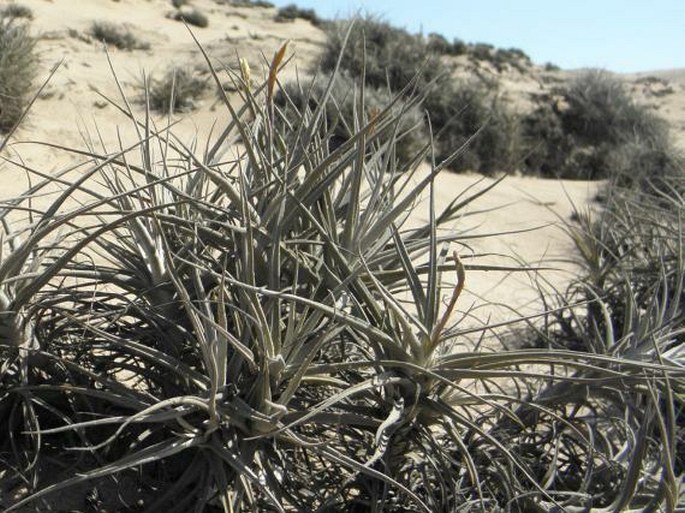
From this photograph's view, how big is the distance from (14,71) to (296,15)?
19957 millimetres

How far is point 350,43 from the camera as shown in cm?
1534

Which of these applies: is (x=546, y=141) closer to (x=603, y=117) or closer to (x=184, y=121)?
(x=603, y=117)

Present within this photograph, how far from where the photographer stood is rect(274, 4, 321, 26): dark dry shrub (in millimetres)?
26906

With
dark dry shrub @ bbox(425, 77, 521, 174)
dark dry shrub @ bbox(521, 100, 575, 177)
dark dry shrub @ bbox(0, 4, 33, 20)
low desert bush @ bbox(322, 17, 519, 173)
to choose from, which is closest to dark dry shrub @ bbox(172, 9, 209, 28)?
dark dry shrub @ bbox(0, 4, 33, 20)

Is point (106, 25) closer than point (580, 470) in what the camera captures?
No

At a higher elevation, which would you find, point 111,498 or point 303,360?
point 303,360

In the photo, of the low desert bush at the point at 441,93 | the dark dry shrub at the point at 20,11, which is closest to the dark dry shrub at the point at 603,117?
the low desert bush at the point at 441,93

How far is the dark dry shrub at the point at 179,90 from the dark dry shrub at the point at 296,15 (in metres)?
15.1

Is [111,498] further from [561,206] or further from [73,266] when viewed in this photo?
[561,206]

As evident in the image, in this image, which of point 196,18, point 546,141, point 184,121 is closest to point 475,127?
point 546,141

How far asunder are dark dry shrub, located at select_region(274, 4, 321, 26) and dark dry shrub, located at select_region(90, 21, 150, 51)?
11.6m

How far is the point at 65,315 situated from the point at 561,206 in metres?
9.83

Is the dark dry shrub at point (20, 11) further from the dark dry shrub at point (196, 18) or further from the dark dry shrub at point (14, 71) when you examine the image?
the dark dry shrub at point (14, 71)

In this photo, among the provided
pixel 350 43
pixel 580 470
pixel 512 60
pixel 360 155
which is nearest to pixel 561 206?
pixel 350 43
